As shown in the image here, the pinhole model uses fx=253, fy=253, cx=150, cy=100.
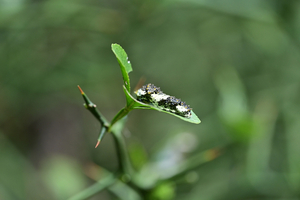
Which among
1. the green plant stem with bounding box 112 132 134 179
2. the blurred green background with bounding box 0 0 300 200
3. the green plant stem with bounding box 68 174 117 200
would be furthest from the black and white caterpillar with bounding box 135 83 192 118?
the blurred green background with bounding box 0 0 300 200

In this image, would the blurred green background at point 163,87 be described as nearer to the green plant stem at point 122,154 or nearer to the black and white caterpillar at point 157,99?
the green plant stem at point 122,154

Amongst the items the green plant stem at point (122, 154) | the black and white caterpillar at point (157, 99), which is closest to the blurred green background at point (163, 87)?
the green plant stem at point (122, 154)

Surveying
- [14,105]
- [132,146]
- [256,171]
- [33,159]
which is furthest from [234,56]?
[33,159]

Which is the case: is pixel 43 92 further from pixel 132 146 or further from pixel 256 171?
pixel 256 171

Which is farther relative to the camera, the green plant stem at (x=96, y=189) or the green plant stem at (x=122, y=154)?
the green plant stem at (x=96, y=189)

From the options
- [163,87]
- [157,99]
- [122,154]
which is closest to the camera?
[157,99]

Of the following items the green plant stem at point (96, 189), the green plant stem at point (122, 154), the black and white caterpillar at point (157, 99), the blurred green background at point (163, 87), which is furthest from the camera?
the blurred green background at point (163, 87)

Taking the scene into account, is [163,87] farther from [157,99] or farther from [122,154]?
[157,99]

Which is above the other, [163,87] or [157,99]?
[163,87]

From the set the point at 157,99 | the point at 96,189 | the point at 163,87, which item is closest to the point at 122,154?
the point at 96,189
